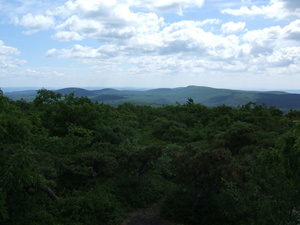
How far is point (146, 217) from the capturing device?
39.8 ft

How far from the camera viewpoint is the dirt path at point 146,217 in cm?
1159

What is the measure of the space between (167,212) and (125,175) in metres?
3.28

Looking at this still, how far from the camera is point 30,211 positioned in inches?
417

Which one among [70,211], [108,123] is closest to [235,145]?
[108,123]

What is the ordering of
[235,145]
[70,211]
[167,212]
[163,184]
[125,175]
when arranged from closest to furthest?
[70,211] < [167,212] < [125,175] < [163,184] < [235,145]

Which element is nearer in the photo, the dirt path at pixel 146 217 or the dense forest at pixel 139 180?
the dense forest at pixel 139 180

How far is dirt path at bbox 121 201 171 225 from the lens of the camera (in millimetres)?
11589

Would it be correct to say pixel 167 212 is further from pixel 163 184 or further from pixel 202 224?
pixel 163 184

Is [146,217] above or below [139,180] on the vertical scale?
below

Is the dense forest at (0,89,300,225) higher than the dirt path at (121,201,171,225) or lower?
higher

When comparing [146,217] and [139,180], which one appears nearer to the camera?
[146,217]

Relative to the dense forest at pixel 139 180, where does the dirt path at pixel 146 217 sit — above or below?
below

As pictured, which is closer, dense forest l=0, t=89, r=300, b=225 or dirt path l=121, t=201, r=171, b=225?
dense forest l=0, t=89, r=300, b=225

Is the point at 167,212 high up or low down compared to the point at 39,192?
down
